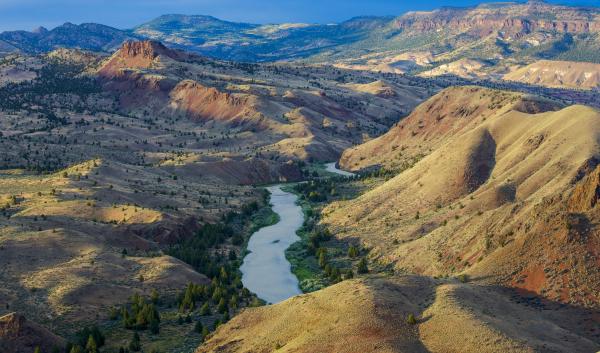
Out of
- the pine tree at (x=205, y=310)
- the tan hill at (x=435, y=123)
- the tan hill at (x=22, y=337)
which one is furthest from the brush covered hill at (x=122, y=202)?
the tan hill at (x=435, y=123)

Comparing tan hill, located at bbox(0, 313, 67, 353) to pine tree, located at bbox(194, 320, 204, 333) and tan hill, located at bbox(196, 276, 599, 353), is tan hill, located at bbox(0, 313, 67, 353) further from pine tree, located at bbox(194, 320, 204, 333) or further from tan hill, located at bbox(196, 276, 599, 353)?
tan hill, located at bbox(196, 276, 599, 353)

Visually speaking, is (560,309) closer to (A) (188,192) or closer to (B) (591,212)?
(B) (591,212)

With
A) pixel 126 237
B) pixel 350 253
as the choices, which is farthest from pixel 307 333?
pixel 126 237

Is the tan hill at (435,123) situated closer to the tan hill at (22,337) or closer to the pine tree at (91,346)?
the pine tree at (91,346)

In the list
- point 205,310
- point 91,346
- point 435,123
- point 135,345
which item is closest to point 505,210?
point 205,310

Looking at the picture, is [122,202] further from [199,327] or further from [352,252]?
[199,327]
